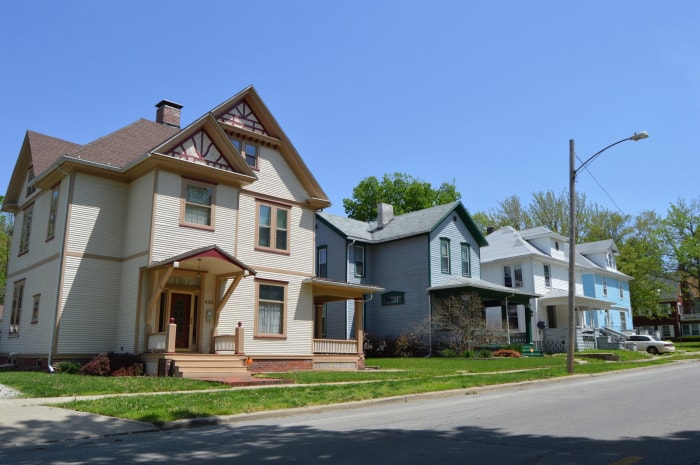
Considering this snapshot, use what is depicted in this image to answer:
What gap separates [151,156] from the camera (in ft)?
62.5

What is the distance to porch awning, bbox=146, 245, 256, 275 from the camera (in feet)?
59.3

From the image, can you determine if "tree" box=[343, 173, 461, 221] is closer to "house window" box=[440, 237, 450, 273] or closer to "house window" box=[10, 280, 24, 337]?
"house window" box=[440, 237, 450, 273]

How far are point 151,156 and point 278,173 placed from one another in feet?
19.6

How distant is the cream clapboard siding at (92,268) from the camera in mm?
19203

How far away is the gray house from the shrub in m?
16.0

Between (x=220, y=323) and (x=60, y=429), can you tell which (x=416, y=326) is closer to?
(x=220, y=323)

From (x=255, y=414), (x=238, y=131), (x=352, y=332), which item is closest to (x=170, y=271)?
(x=238, y=131)

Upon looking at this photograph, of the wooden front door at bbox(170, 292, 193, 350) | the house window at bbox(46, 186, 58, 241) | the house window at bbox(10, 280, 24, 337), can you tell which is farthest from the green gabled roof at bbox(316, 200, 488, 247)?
the house window at bbox(10, 280, 24, 337)

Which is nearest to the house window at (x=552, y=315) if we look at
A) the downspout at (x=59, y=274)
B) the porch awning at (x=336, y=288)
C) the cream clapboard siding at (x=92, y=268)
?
the porch awning at (x=336, y=288)

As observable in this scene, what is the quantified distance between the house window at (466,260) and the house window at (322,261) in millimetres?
8046

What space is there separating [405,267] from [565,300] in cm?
1164

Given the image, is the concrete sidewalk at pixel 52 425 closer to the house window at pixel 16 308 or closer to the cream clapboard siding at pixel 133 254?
the cream clapboard siding at pixel 133 254

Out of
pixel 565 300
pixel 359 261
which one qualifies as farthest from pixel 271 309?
pixel 565 300

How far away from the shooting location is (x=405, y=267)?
111ft
